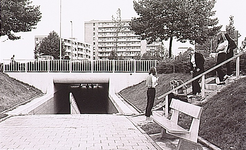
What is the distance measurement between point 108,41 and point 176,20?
350ft

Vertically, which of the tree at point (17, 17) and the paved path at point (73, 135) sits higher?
the tree at point (17, 17)

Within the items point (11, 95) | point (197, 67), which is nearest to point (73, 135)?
point (197, 67)

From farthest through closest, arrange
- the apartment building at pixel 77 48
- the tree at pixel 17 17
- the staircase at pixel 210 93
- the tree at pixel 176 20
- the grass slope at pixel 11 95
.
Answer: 1. the apartment building at pixel 77 48
2. the tree at pixel 176 20
3. the tree at pixel 17 17
4. the grass slope at pixel 11 95
5. the staircase at pixel 210 93

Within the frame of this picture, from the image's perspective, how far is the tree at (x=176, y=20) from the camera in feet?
84.3

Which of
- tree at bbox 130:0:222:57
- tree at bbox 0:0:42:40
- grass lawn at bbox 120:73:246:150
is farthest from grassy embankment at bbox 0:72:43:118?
tree at bbox 130:0:222:57

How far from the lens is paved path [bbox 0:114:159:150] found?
21.1ft

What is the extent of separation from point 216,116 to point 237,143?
158 cm

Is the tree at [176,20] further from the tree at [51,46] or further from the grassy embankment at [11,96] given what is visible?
the tree at [51,46]

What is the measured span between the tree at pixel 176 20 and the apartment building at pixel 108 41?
3788 inches

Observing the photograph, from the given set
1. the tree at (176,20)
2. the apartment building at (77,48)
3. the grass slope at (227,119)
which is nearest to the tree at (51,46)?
the tree at (176,20)

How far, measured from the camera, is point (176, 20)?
25984 mm

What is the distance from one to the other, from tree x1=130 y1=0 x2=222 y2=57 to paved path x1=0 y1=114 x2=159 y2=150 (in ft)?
57.6

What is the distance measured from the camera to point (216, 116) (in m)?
6.88

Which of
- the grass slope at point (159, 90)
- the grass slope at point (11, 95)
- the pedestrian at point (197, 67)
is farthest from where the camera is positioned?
the grass slope at point (11, 95)
